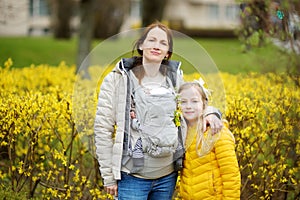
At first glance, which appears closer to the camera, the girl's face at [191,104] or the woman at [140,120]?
the woman at [140,120]

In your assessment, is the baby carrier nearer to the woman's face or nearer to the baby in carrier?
the baby in carrier

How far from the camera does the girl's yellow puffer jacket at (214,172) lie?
3.50 meters

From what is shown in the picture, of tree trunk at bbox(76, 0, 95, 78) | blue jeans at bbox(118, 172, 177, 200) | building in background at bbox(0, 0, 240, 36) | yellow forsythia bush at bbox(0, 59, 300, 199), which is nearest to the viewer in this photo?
blue jeans at bbox(118, 172, 177, 200)

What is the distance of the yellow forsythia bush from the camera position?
447 cm

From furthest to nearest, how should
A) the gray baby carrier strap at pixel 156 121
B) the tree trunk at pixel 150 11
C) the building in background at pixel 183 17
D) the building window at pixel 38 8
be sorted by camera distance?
the building window at pixel 38 8 → the building in background at pixel 183 17 → the tree trunk at pixel 150 11 → the gray baby carrier strap at pixel 156 121

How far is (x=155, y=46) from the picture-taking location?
3.39 m

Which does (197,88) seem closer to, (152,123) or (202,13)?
(152,123)

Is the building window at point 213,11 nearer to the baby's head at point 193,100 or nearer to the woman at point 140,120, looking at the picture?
the baby's head at point 193,100

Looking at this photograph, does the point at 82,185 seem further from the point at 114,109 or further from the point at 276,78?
the point at 276,78

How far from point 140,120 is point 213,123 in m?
0.48

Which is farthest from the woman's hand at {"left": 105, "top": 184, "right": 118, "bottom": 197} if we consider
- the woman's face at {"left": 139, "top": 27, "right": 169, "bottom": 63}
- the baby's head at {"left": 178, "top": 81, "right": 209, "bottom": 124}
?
the woman's face at {"left": 139, "top": 27, "right": 169, "bottom": 63}

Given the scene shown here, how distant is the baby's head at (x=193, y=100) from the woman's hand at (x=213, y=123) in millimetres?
52

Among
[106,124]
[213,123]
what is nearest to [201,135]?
[213,123]

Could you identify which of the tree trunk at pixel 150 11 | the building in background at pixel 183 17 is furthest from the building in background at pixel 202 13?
the tree trunk at pixel 150 11
